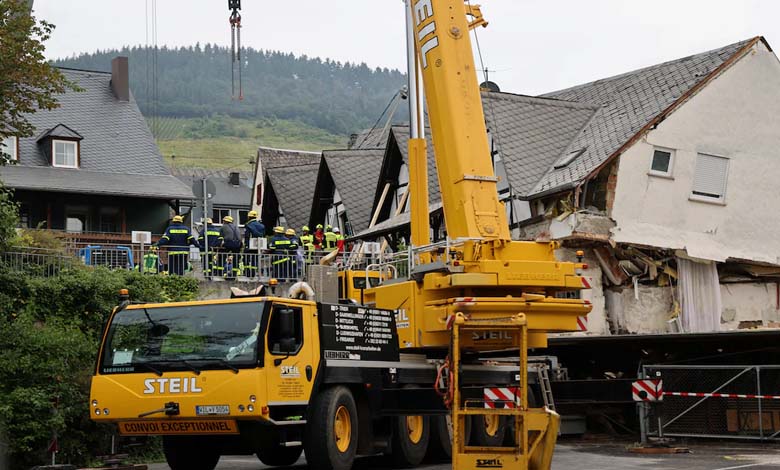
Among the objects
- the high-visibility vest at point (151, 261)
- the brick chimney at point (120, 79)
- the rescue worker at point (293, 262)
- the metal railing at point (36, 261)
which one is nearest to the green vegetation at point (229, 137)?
the brick chimney at point (120, 79)

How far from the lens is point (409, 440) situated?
1700 centimetres

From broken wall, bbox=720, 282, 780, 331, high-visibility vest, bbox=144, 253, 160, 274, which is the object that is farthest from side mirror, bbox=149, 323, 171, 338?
broken wall, bbox=720, 282, 780, 331

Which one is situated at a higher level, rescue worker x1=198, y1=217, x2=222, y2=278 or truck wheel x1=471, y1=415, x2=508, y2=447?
rescue worker x1=198, y1=217, x2=222, y2=278

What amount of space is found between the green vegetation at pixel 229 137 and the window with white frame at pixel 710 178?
124 metres

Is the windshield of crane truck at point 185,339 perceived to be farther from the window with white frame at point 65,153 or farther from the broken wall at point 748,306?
the window with white frame at point 65,153

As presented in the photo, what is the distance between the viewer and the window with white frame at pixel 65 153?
124ft

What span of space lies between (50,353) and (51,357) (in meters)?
0.07

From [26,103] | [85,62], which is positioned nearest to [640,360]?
[26,103]

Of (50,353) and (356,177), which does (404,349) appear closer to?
(50,353)

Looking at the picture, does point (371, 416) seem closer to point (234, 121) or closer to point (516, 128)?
point (516, 128)

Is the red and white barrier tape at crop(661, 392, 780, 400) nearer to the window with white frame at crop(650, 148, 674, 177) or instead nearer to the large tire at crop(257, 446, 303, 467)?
the large tire at crop(257, 446, 303, 467)

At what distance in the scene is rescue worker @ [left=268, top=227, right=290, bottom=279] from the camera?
2766 centimetres

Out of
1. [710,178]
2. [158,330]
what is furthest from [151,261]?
[710,178]

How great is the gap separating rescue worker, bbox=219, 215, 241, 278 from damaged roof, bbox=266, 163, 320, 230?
57.0 ft
